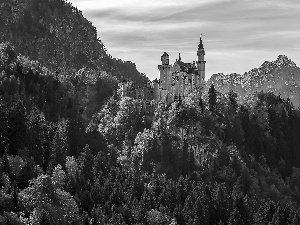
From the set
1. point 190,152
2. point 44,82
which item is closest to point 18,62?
point 44,82

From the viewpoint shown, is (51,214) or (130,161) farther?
(130,161)

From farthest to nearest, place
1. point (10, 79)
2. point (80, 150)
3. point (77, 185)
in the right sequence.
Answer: point (10, 79) < point (80, 150) < point (77, 185)

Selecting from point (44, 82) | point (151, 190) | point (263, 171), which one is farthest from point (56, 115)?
point (263, 171)

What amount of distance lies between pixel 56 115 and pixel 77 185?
5555cm

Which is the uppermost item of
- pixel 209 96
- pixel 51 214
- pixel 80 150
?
pixel 209 96

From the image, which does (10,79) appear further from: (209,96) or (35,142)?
(209,96)

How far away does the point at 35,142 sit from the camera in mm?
136625

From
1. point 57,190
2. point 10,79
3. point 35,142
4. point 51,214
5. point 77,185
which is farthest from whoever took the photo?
point 10,79

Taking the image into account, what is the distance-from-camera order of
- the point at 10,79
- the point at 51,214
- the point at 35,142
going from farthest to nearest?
1. the point at 10,79
2. the point at 35,142
3. the point at 51,214

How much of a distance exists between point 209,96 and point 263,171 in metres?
28.0

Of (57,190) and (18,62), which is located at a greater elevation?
(18,62)

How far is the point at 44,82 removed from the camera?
18838 cm

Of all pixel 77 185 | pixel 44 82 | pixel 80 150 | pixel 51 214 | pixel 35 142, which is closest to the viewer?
pixel 51 214

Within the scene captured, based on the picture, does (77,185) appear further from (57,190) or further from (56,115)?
(56,115)
